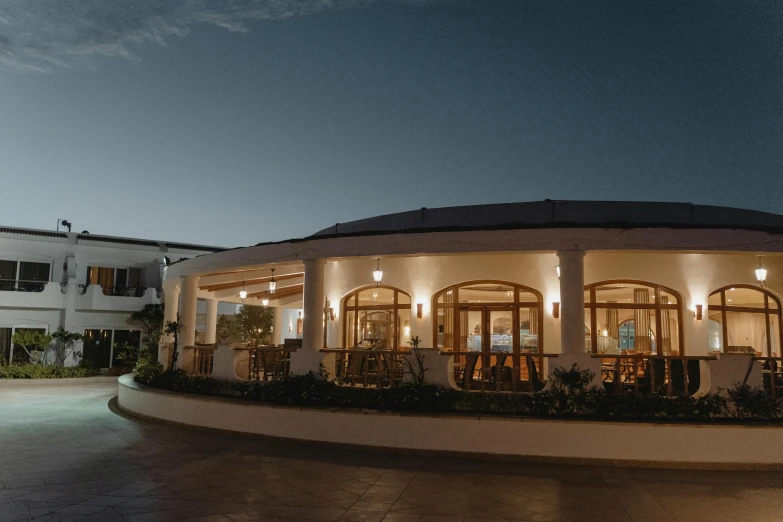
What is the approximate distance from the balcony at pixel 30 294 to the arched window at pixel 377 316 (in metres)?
17.4

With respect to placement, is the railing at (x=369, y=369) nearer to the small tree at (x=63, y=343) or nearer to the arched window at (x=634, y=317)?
the arched window at (x=634, y=317)

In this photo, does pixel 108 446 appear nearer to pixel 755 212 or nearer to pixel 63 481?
pixel 63 481

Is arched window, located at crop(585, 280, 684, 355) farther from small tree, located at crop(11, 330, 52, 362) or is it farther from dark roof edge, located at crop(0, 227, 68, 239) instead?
dark roof edge, located at crop(0, 227, 68, 239)

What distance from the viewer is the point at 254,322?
30297 millimetres

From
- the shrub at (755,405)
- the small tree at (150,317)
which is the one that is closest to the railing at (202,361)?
the shrub at (755,405)

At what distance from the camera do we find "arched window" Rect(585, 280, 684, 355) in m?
13.3

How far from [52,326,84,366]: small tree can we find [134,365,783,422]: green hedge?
18.0m

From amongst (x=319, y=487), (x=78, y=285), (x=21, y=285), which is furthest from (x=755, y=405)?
(x=21, y=285)

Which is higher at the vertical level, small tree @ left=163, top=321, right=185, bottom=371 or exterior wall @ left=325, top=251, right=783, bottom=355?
exterior wall @ left=325, top=251, right=783, bottom=355

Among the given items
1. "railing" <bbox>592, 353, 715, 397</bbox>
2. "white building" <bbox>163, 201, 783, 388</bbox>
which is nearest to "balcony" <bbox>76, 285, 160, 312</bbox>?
"white building" <bbox>163, 201, 783, 388</bbox>

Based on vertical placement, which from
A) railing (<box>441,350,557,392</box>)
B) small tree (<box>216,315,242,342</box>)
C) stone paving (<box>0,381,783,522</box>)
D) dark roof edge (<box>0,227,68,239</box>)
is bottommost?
stone paving (<box>0,381,783,522</box>)

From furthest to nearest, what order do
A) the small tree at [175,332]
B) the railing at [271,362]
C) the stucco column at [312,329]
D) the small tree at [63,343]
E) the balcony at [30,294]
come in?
the balcony at [30,294] < the small tree at [63,343] < the small tree at [175,332] < the railing at [271,362] < the stucco column at [312,329]

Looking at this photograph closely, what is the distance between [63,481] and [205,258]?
23.8ft

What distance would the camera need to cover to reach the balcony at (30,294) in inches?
1010
